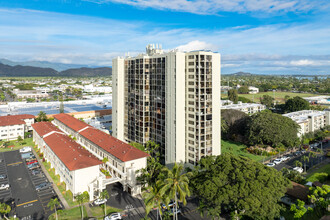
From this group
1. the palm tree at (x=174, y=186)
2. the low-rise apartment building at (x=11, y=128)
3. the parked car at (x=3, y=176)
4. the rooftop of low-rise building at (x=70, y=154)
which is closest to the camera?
the palm tree at (x=174, y=186)

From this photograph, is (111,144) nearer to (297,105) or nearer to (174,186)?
(174,186)

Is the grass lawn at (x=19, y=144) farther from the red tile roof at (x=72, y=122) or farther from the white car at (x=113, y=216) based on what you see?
the white car at (x=113, y=216)

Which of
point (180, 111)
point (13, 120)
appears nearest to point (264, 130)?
point (180, 111)

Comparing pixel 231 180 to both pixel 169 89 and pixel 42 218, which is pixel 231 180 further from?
pixel 42 218

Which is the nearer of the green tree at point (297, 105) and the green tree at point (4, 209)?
the green tree at point (4, 209)

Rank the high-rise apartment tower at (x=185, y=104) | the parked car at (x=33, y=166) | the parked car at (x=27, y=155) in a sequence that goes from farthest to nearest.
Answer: the parked car at (x=27, y=155), the parked car at (x=33, y=166), the high-rise apartment tower at (x=185, y=104)

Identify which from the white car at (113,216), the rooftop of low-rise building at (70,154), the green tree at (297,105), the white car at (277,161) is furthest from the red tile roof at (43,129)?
the green tree at (297,105)
